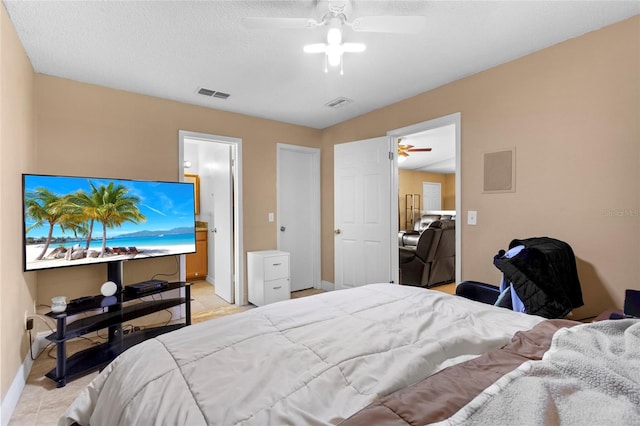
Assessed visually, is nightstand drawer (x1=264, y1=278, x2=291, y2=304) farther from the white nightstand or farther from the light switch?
the light switch

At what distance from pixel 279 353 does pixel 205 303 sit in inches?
131

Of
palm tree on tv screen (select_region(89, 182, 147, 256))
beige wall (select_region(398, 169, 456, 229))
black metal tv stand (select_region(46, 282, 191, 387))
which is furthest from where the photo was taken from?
beige wall (select_region(398, 169, 456, 229))

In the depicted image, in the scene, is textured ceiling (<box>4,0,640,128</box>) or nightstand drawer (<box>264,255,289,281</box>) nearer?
textured ceiling (<box>4,0,640,128</box>)

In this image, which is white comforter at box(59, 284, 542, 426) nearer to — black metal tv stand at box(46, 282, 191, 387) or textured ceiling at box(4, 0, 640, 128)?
black metal tv stand at box(46, 282, 191, 387)

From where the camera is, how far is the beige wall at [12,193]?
6.07 ft

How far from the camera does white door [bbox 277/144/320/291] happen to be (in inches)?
175

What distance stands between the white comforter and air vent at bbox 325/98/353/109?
8.57ft

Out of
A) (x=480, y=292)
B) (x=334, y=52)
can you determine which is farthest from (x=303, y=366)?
(x=480, y=292)

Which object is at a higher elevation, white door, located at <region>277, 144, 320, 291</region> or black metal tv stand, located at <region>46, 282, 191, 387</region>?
white door, located at <region>277, 144, 320, 291</region>

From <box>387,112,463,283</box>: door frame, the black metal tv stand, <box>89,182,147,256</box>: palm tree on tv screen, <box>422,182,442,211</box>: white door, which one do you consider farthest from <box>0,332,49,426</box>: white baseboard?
<box>422,182,442,211</box>: white door

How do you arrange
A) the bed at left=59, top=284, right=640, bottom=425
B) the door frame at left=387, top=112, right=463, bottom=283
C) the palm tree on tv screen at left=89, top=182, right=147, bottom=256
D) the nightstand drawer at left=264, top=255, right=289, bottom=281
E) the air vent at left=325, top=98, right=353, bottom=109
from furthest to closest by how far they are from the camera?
the nightstand drawer at left=264, top=255, right=289, bottom=281, the air vent at left=325, top=98, right=353, bottom=109, the door frame at left=387, top=112, right=463, bottom=283, the palm tree on tv screen at left=89, top=182, right=147, bottom=256, the bed at left=59, top=284, right=640, bottom=425

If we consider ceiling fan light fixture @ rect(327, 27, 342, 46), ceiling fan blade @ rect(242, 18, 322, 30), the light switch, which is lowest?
the light switch

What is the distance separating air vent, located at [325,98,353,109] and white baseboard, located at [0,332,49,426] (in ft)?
11.6

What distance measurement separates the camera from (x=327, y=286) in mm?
4586
